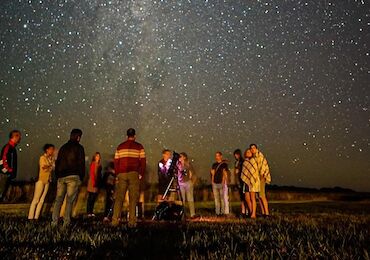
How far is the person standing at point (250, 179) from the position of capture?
11.8 m

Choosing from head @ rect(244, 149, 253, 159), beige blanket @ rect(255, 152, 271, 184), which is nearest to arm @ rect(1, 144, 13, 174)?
head @ rect(244, 149, 253, 159)

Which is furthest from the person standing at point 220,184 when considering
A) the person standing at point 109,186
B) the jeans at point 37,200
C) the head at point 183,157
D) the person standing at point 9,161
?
the person standing at point 9,161

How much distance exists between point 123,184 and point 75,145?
131cm

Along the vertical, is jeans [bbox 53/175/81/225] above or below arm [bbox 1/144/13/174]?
below

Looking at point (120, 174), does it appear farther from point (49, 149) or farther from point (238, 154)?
point (238, 154)

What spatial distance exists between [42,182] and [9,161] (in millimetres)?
1335

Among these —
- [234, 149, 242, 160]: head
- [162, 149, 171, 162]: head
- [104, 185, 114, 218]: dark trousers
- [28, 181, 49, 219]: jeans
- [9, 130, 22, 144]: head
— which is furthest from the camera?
[234, 149, 242, 160]: head

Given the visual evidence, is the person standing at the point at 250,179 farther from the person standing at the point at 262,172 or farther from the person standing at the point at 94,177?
the person standing at the point at 94,177

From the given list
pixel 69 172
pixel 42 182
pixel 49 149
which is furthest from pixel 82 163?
pixel 49 149

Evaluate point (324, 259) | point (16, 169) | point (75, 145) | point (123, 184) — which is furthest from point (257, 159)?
point (324, 259)

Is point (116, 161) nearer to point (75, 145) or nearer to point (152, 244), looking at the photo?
point (75, 145)

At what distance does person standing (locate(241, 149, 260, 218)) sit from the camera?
11.8m

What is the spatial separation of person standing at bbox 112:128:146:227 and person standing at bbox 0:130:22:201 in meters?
2.30

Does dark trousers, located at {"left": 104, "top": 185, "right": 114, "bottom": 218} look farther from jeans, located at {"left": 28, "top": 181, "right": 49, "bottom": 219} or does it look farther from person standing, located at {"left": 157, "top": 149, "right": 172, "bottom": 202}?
jeans, located at {"left": 28, "top": 181, "right": 49, "bottom": 219}
